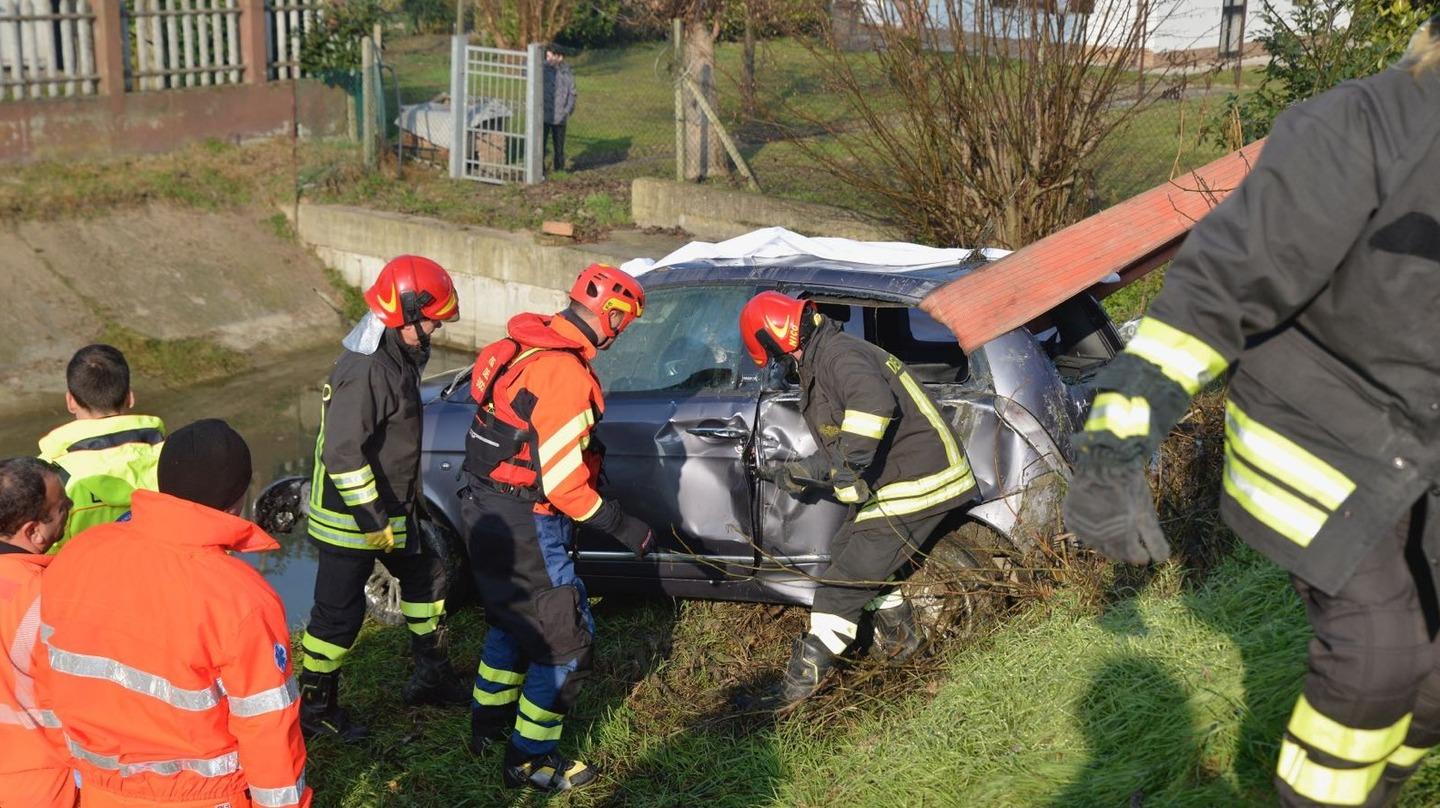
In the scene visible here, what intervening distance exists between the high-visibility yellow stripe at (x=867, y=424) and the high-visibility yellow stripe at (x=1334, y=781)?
7.64ft

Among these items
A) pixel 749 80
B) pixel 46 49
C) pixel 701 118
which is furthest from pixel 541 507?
pixel 46 49

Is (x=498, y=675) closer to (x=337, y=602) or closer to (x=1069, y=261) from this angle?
(x=337, y=602)

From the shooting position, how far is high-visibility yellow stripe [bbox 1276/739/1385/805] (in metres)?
2.60

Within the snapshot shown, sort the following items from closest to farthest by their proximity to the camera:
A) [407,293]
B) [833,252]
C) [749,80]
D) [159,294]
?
[407,293] < [833,252] < [159,294] < [749,80]

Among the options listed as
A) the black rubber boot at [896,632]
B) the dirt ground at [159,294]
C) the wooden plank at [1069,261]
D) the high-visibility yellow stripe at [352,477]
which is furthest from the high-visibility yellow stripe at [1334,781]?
the dirt ground at [159,294]

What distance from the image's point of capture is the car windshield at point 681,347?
565 cm

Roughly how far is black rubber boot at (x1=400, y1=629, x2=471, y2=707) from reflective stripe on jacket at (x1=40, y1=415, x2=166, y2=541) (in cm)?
141

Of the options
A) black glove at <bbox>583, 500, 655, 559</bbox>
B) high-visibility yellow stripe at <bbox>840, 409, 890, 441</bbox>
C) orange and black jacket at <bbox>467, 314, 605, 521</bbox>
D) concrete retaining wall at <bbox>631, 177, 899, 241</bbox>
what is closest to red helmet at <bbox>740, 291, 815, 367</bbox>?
high-visibility yellow stripe at <bbox>840, 409, 890, 441</bbox>

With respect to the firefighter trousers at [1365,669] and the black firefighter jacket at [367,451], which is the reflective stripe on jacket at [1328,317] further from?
the black firefighter jacket at [367,451]

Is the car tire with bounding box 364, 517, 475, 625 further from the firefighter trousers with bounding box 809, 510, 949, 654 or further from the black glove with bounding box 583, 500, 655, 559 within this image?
the firefighter trousers with bounding box 809, 510, 949, 654

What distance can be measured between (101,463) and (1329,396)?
3.56m

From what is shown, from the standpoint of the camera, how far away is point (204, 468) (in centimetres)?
296

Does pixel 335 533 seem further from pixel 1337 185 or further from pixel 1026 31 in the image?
pixel 1026 31

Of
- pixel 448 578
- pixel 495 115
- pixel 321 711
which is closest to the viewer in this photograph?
pixel 321 711
